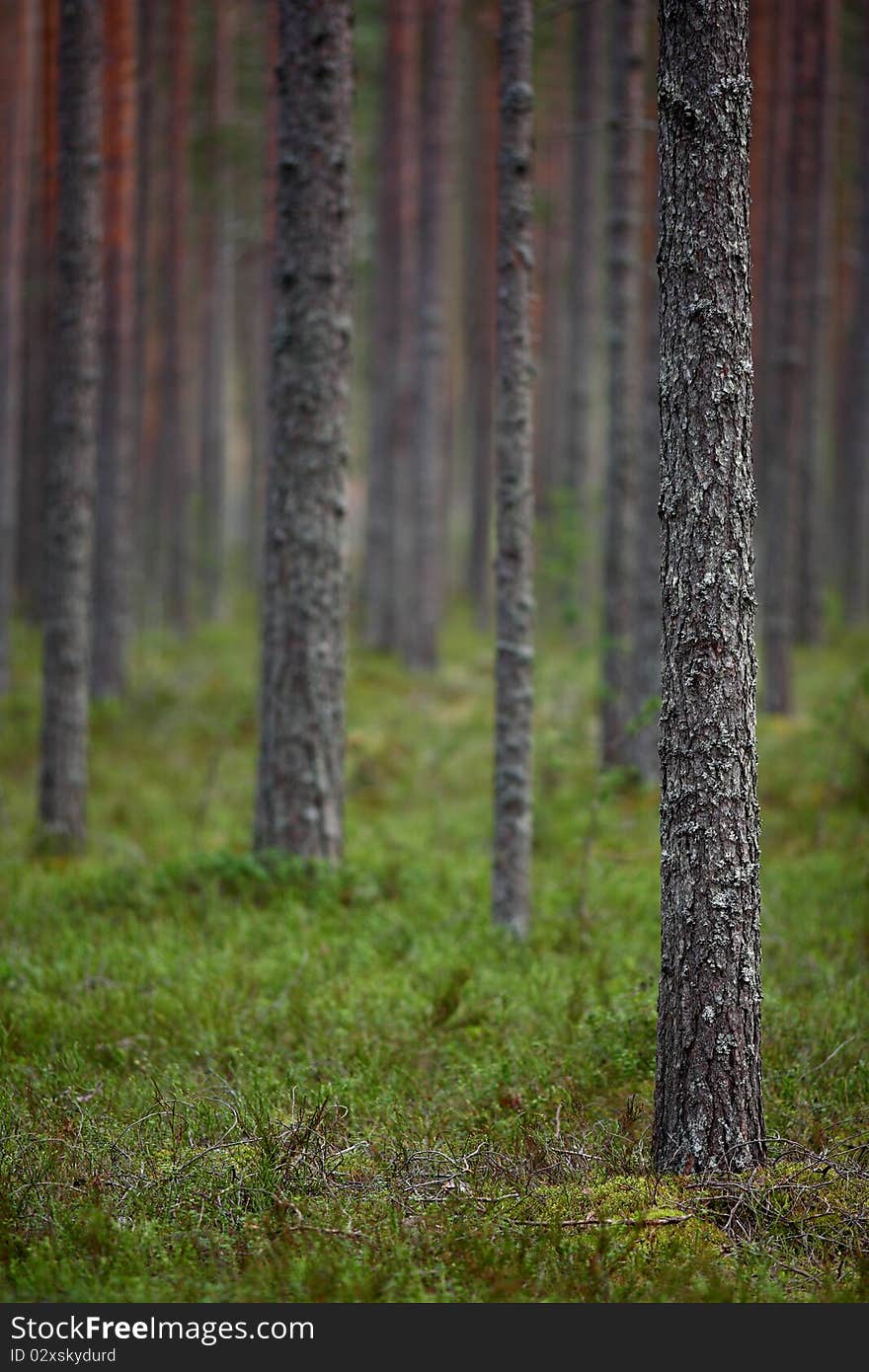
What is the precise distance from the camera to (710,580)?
13.7ft

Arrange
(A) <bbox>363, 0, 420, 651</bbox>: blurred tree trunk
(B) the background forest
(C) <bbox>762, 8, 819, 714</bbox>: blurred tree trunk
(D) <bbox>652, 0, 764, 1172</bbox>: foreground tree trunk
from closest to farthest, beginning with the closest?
(B) the background forest, (D) <bbox>652, 0, 764, 1172</bbox>: foreground tree trunk, (C) <bbox>762, 8, 819, 714</bbox>: blurred tree trunk, (A) <bbox>363, 0, 420, 651</bbox>: blurred tree trunk

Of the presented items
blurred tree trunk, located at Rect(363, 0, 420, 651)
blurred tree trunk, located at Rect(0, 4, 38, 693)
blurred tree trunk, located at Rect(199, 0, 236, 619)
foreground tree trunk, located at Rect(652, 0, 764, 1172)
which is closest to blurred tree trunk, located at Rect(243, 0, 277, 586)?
blurred tree trunk, located at Rect(199, 0, 236, 619)

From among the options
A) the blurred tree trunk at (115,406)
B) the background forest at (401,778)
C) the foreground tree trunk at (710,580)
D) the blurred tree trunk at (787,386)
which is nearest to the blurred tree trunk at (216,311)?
the background forest at (401,778)

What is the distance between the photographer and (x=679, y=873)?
4258 millimetres

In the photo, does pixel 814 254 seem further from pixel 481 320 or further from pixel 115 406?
pixel 115 406

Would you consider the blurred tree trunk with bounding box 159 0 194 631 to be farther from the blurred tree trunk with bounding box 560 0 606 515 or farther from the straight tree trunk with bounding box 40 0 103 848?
the straight tree trunk with bounding box 40 0 103 848

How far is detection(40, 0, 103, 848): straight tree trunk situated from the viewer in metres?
9.44

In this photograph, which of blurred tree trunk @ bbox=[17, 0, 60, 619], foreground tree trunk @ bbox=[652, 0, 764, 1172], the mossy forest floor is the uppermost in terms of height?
blurred tree trunk @ bbox=[17, 0, 60, 619]

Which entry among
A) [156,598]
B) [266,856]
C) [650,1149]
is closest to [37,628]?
[156,598]

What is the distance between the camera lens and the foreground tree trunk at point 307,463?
7977mm

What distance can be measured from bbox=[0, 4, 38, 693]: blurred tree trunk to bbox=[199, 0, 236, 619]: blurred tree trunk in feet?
10.3

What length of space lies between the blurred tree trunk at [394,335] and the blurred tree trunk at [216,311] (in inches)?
114

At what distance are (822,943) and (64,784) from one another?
6.15 meters

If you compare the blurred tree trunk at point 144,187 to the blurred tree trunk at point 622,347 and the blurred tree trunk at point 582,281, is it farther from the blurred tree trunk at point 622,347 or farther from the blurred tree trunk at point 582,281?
the blurred tree trunk at point 622,347
